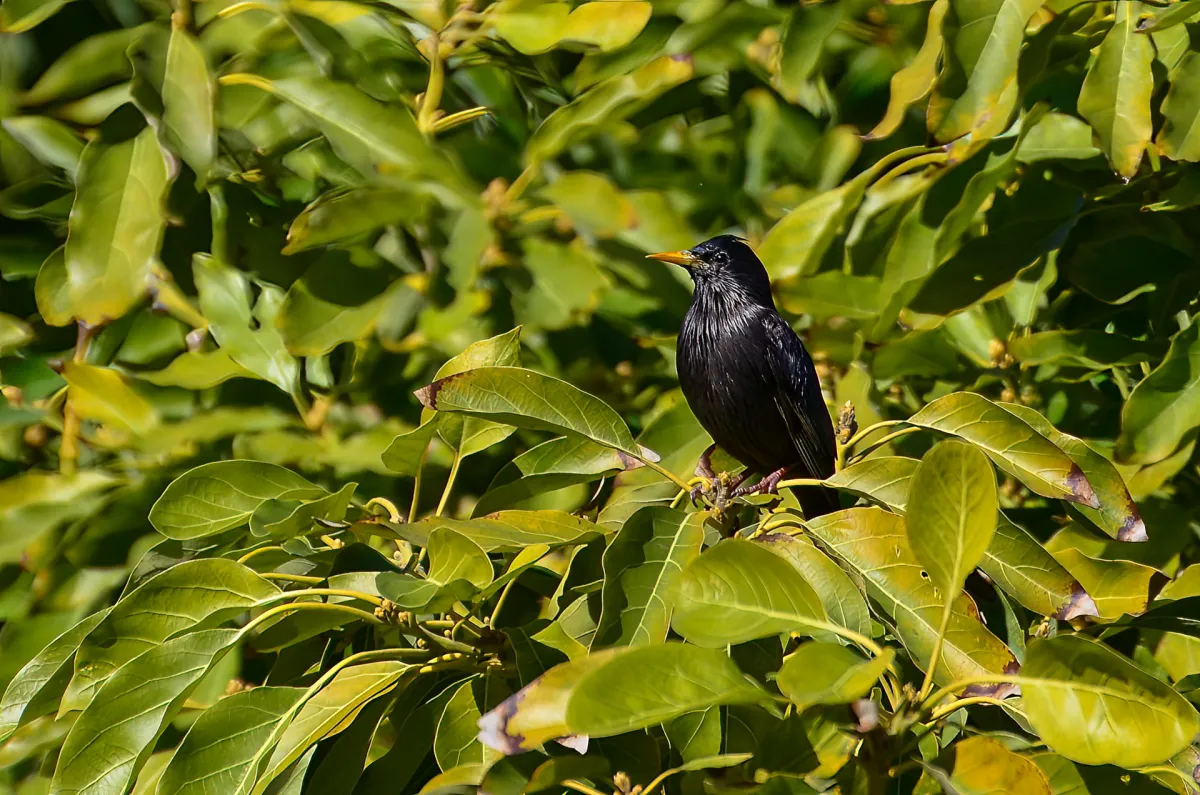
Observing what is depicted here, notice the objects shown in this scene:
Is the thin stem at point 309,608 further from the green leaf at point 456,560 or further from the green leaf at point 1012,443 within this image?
the green leaf at point 1012,443

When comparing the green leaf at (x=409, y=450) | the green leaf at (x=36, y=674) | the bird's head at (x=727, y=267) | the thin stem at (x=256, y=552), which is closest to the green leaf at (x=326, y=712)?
the thin stem at (x=256, y=552)

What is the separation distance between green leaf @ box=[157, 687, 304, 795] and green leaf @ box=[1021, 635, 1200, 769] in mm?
1191

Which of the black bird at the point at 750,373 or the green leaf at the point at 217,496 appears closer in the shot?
the green leaf at the point at 217,496

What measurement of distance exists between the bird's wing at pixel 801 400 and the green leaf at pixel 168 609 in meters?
1.98

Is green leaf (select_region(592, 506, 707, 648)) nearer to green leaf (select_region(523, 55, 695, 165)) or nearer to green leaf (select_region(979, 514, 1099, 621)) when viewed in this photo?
green leaf (select_region(979, 514, 1099, 621))

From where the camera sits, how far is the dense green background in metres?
2.23

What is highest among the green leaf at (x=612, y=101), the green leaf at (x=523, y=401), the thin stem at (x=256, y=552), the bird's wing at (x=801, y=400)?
the green leaf at (x=612, y=101)

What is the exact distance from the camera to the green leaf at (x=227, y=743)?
1803mm

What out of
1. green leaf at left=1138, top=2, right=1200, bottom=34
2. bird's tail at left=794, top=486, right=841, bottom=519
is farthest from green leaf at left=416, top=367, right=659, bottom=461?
bird's tail at left=794, top=486, right=841, bottom=519

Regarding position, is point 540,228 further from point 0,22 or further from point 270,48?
point 0,22

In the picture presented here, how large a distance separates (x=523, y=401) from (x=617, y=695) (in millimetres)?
670

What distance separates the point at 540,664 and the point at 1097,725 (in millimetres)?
A: 854

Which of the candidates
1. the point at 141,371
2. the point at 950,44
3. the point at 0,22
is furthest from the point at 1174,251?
the point at 0,22

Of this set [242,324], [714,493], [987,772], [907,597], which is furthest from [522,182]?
[987,772]
